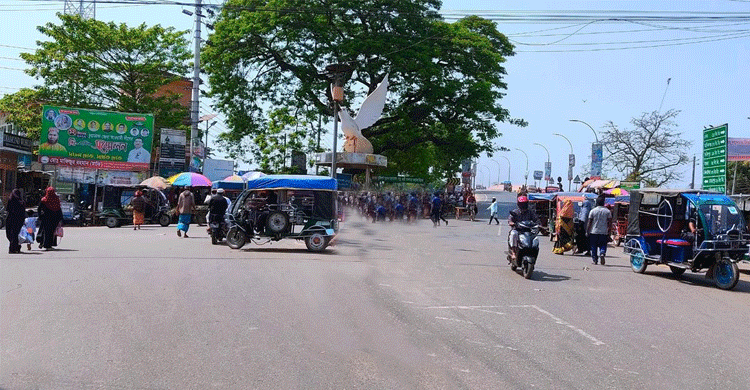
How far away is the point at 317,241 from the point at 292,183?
1561 mm

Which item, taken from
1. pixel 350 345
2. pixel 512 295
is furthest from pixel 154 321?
pixel 512 295

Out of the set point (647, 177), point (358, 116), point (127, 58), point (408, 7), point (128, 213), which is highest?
point (408, 7)

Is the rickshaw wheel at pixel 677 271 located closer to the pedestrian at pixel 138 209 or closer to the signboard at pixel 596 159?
the pedestrian at pixel 138 209

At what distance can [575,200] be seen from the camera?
24781mm

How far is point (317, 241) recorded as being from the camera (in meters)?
17.5

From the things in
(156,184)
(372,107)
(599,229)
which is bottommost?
(599,229)

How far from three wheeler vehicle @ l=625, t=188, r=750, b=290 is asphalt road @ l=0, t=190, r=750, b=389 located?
428 millimetres

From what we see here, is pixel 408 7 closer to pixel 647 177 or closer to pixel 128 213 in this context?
pixel 647 177

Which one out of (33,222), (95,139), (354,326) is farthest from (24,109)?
(354,326)

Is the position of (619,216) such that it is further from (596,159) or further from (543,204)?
(596,159)

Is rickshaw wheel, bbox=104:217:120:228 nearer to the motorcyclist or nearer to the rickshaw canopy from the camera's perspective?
the motorcyclist

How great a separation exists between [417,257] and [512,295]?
6.18 meters

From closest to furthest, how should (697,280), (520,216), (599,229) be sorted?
(520,216)
(697,280)
(599,229)

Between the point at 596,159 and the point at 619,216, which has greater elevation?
the point at 596,159
